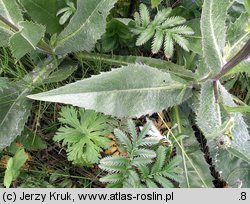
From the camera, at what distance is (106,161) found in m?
1.68

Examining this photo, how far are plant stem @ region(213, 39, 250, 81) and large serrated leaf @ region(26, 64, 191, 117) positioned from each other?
206 mm

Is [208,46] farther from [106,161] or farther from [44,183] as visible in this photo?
[44,183]

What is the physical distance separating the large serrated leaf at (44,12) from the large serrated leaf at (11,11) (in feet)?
0.51

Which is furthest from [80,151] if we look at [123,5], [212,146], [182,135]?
[123,5]

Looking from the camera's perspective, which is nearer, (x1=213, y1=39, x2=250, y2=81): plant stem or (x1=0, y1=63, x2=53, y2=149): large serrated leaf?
(x1=213, y1=39, x2=250, y2=81): plant stem

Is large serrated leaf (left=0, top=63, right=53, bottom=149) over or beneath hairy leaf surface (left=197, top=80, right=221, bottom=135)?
beneath

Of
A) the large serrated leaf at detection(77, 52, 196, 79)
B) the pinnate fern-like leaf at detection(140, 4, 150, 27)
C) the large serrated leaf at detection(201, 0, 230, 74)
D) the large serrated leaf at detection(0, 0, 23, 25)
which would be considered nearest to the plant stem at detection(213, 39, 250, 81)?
the large serrated leaf at detection(201, 0, 230, 74)

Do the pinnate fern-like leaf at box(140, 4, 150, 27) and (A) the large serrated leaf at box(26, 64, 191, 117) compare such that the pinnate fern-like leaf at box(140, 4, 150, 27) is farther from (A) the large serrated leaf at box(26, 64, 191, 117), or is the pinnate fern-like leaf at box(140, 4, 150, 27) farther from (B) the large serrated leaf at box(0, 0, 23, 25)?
(B) the large serrated leaf at box(0, 0, 23, 25)

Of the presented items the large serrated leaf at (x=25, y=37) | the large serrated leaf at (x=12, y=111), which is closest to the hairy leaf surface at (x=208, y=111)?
the large serrated leaf at (x=25, y=37)

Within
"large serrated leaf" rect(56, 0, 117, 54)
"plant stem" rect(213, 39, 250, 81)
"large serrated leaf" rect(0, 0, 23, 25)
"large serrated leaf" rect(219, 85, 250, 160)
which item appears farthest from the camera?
"large serrated leaf" rect(56, 0, 117, 54)

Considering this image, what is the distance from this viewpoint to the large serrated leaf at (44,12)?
187 cm

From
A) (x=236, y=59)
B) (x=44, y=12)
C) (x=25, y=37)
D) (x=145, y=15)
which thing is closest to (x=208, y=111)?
(x=236, y=59)

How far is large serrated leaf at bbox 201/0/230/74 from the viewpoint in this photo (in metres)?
1.60

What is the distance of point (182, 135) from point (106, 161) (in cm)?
35
